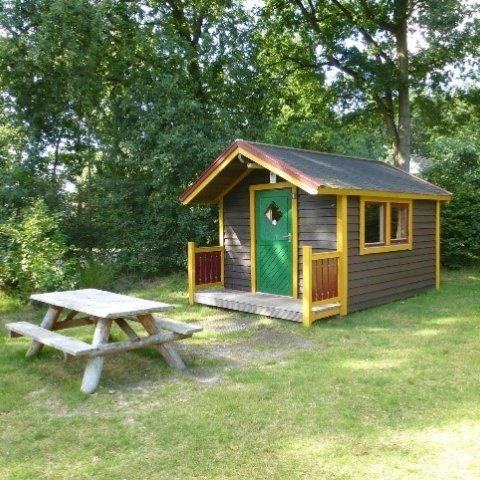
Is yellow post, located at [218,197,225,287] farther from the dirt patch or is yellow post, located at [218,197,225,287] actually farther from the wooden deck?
the dirt patch

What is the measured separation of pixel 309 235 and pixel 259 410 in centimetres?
444

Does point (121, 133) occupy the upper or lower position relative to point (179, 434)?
upper

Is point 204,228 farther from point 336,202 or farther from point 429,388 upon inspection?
point 429,388

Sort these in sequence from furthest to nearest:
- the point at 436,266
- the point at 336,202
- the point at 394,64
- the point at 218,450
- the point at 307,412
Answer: the point at 394,64, the point at 436,266, the point at 336,202, the point at 307,412, the point at 218,450

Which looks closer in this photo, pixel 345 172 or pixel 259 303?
pixel 259 303

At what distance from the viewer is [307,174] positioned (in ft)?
23.9

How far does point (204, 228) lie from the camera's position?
12.0 metres

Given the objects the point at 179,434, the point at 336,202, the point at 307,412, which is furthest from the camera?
the point at 336,202

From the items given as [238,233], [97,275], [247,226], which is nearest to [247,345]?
[247,226]

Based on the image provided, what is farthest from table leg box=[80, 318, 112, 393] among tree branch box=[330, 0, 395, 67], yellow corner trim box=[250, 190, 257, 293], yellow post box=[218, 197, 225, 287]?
tree branch box=[330, 0, 395, 67]

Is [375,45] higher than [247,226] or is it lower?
higher

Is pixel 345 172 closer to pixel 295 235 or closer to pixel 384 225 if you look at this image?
pixel 384 225

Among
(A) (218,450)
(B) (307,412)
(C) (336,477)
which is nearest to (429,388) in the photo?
(B) (307,412)

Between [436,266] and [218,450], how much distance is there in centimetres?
814
